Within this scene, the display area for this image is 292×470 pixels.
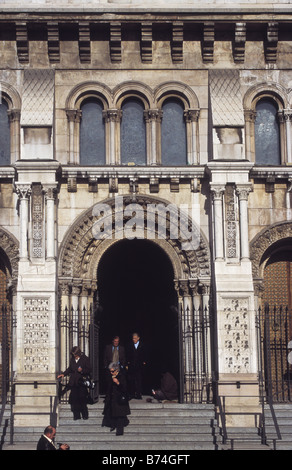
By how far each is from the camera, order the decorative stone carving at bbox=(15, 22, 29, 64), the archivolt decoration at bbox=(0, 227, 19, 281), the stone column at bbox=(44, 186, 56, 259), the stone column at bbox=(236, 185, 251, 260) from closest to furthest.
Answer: the stone column at bbox=(44, 186, 56, 259) → the stone column at bbox=(236, 185, 251, 260) → the archivolt decoration at bbox=(0, 227, 19, 281) → the decorative stone carving at bbox=(15, 22, 29, 64)

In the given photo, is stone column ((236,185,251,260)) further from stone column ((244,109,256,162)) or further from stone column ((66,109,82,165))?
stone column ((66,109,82,165))

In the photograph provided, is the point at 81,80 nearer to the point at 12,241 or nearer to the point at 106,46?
the point at 106,46

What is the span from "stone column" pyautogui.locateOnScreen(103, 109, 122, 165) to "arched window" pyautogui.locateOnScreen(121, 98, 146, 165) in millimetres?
254

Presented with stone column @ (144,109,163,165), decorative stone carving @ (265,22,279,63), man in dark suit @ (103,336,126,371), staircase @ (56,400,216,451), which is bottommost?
staircase @ (56,400,216,451)

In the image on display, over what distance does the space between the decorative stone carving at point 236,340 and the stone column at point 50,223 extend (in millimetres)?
4263

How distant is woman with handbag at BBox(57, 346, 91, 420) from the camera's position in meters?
21.4

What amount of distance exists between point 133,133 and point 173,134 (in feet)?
3.29

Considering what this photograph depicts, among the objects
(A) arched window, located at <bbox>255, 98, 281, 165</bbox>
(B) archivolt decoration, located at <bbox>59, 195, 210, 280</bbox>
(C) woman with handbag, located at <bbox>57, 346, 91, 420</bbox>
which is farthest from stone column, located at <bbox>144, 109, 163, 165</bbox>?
(C) woman with handbag, located at <bbox>57, 346, 91, 420</bbox>

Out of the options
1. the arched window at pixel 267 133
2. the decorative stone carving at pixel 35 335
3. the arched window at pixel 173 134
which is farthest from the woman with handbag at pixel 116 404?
the arched window at pixel 267 133

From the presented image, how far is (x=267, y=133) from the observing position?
24547mm

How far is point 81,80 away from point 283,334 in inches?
318

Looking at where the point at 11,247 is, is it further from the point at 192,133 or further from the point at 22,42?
the point at 192,133

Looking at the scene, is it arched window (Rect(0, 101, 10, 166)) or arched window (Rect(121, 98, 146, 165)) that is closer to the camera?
arched window (Rect(0, 101, 10, 166))

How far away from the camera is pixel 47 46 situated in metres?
24.2
